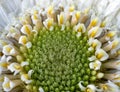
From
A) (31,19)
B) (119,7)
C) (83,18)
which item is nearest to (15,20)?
(31,19)

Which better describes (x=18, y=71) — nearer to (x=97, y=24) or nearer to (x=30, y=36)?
(x=30, y=36)

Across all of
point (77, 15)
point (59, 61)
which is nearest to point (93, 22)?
point (77, 15)

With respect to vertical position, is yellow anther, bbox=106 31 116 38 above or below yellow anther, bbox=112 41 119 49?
above

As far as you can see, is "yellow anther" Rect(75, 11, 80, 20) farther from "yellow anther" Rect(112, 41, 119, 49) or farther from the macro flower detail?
"yellow anther" Rect(112, 41, 119, 49)

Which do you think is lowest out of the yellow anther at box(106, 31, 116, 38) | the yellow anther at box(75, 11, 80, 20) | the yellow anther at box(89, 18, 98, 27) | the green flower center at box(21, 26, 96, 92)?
the green flower center at box(21, 26, 96, 92)

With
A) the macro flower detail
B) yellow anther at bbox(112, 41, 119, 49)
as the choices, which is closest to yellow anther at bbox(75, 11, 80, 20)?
the macro flower detail

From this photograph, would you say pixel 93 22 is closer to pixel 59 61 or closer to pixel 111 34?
pixel 111 34

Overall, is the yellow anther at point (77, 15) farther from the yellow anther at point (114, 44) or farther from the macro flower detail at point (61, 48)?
the yellow anther at point (114, 44)
